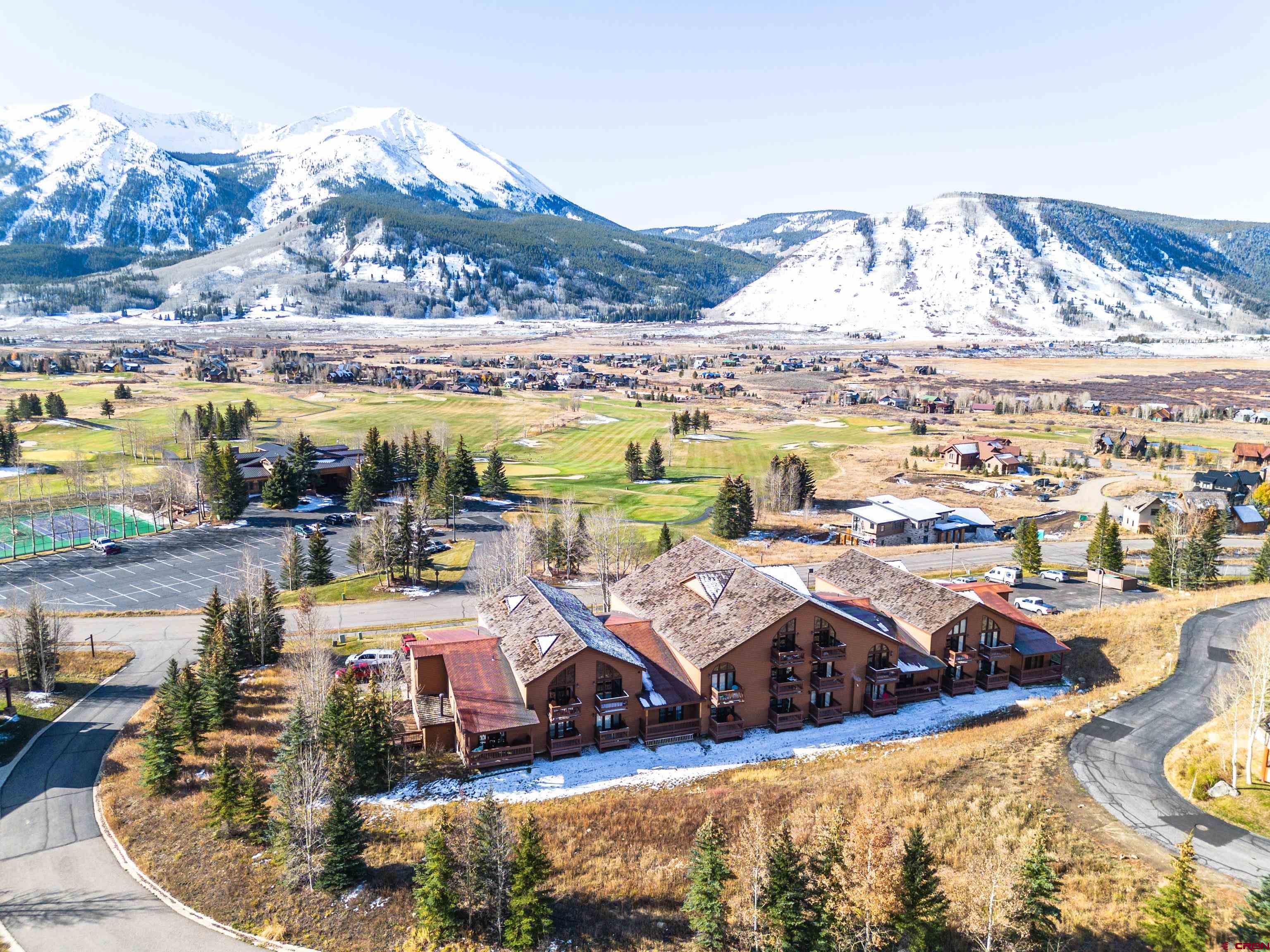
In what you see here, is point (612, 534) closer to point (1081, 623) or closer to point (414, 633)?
point (414, 633)

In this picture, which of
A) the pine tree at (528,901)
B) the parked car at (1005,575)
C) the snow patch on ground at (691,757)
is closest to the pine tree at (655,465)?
the parked car at (1005,575)

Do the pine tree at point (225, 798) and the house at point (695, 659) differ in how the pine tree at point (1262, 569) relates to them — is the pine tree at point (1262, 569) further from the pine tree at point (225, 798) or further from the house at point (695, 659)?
the pine tree at point (225, 798)

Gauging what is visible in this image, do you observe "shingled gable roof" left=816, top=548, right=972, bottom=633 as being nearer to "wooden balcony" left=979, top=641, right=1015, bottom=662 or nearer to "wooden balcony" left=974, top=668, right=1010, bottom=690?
"wooden balcony" left=979, top=641, right=1015, bottom=662

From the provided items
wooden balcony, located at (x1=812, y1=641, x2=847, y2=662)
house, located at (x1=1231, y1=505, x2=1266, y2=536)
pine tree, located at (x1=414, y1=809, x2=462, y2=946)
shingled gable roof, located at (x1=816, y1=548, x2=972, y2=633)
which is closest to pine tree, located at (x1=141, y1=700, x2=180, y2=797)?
pine tree, located at (x1=414, y1=809, x2=462, y2=946)

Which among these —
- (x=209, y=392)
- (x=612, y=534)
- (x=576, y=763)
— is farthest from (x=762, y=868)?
(x=209, y=392)

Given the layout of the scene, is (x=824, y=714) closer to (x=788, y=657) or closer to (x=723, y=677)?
(x=788, y=657)

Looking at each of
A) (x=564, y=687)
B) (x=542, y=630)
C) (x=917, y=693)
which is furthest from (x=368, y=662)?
(x=917, y=693)
